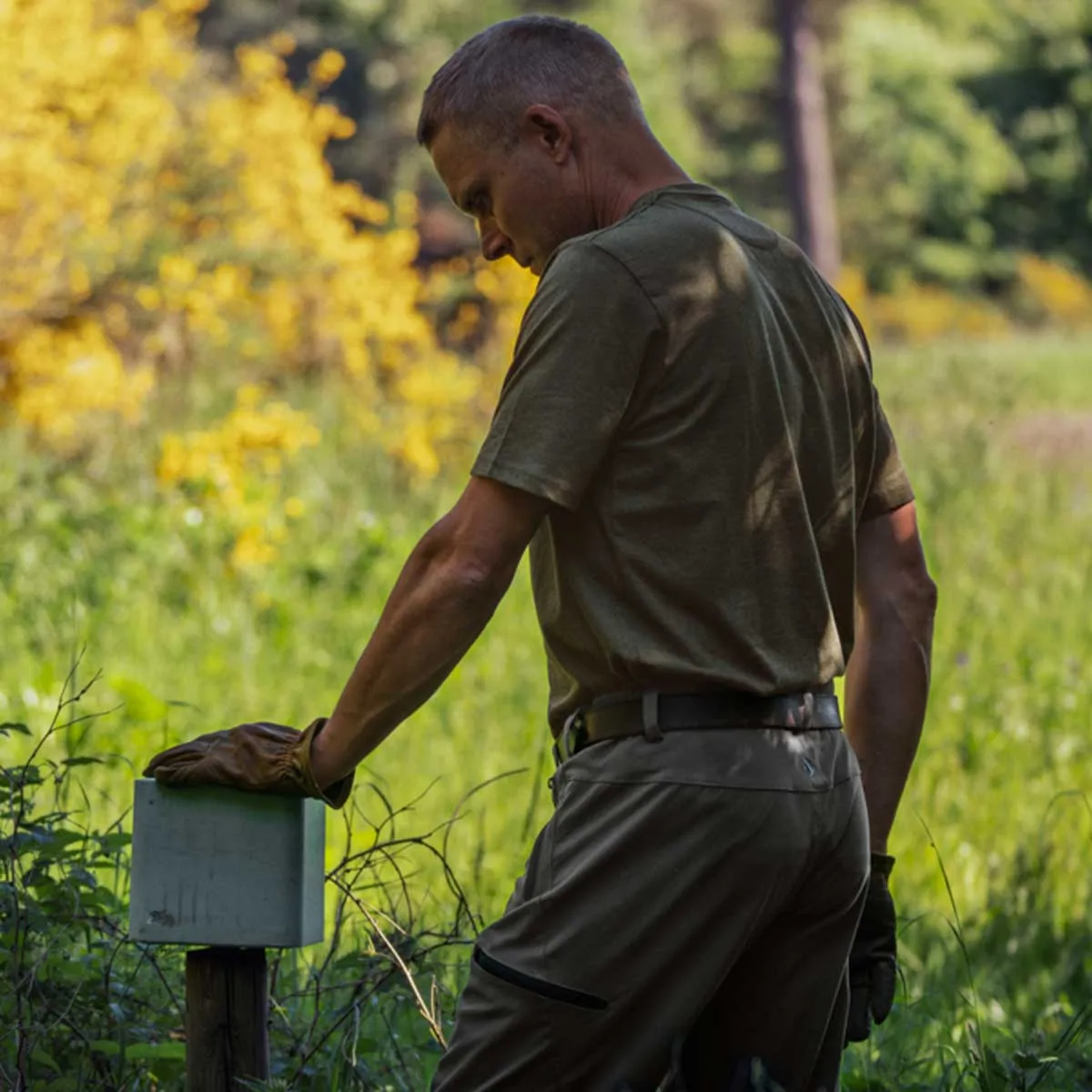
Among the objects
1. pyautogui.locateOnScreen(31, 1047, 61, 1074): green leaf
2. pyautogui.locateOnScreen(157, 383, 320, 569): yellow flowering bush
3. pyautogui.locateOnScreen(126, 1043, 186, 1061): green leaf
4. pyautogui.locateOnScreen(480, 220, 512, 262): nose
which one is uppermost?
pyautogui.locateOnScreen(157, 383, 320, 569): yellow flowering bush

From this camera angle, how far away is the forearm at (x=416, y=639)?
7.77 feet

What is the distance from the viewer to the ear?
97.9 inches

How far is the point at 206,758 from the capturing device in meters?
→ 2.53

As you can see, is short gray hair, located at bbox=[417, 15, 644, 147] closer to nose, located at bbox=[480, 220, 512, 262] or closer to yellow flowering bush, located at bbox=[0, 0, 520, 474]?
nose, located at bbox=[480, 220, 512, 262]

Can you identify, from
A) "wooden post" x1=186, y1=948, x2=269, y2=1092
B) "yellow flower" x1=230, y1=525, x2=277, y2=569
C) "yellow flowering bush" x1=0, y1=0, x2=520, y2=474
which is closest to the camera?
"wooden post" x1=186, y1=948, x2=269, y2=1092

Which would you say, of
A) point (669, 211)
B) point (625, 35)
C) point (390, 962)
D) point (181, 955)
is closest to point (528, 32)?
point (669, 211)

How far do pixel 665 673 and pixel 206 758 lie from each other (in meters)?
0.63

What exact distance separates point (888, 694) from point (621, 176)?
0.92 metres

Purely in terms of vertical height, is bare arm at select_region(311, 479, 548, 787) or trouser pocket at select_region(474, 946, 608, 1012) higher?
bare arm at select_region(311, 479, 548, 787)

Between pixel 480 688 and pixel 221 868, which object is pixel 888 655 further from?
pixel 480 688

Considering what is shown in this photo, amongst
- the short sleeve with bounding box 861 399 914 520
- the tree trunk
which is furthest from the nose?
the tree trunk

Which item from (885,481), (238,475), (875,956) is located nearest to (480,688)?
(238,475)

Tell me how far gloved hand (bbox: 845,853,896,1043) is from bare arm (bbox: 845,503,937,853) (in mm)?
65

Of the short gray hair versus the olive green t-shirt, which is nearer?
the olive green t-shirt
